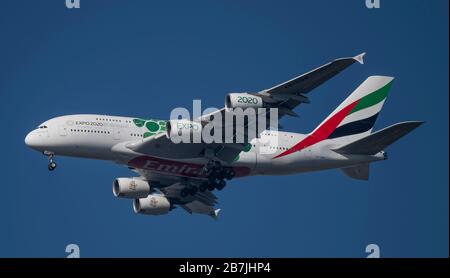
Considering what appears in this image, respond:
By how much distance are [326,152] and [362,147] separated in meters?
2.27

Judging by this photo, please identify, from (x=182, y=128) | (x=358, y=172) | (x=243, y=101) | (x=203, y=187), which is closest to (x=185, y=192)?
(x=203, y=187)

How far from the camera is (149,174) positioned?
5803 centimetres

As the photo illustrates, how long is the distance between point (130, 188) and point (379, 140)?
1475cm

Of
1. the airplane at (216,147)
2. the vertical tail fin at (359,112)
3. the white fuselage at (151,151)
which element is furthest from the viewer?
the vertical tail fin at (359,112)

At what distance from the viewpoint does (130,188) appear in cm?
5712

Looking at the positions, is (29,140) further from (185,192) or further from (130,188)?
(185,192)

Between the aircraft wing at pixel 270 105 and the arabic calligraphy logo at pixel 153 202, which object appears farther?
the arabic calligraphy logo at pixel 153 202

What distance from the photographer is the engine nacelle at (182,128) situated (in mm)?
51594

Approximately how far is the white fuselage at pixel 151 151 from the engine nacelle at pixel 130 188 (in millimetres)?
1945

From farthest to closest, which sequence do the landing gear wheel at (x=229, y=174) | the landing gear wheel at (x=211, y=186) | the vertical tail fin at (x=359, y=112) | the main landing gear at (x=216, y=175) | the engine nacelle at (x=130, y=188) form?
the vertical tail fin at (x=359, y=112), the engine nacelle at (x=130, y=188), the landing gear wheel at (x=211, y=186), the landing gear wheel at (x=229, y=174), the main landing gear at (x=216, y=175)

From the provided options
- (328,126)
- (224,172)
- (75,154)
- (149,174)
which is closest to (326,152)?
(328,126)

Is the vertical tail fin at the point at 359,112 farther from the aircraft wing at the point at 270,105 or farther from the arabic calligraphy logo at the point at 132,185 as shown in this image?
the arabic calligraphy logo at the point at 132,185

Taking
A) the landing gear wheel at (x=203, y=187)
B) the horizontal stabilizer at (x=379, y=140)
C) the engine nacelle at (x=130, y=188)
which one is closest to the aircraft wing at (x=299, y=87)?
the horizontal stabilizer at (x=379, y=140)

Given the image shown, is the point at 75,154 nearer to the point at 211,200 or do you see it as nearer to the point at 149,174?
the point at 149,174
